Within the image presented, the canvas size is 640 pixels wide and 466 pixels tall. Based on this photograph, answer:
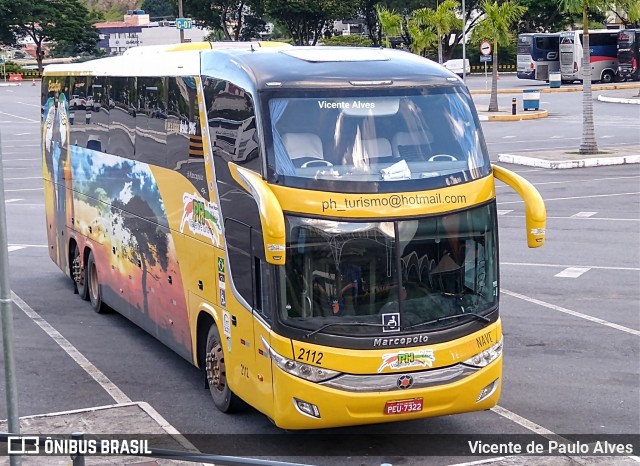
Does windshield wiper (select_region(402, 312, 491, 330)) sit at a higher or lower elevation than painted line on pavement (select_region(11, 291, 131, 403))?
higher

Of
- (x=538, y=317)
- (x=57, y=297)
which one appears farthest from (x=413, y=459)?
(x=57, y=297)

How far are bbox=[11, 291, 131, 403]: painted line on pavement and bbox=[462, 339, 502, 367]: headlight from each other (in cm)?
406

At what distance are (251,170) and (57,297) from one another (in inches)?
345

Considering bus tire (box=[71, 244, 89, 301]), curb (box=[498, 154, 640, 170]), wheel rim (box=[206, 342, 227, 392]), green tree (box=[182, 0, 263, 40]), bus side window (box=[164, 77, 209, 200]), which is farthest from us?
green tree (box=[182, 0, 263, 40])

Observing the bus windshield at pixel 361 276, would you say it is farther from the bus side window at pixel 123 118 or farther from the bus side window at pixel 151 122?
the bus side window at pixel 123 118

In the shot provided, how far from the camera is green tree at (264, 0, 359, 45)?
298 ft

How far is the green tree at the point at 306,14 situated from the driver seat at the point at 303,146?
8186 cm

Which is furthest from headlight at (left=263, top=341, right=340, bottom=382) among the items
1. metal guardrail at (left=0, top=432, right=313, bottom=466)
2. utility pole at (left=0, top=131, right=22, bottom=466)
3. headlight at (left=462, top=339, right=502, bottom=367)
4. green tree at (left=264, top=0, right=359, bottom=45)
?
green tree at (left=264, top=0, right=359, bottom=45)

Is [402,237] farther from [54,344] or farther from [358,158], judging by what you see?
[54,344]

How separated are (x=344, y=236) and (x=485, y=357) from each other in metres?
1.76

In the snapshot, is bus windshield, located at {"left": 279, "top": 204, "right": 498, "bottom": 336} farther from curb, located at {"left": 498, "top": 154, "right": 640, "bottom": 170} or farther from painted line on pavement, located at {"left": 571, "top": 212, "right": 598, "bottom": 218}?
curb, located at {"left": 498, "top": 154, "right": 640, "bottom": 170}

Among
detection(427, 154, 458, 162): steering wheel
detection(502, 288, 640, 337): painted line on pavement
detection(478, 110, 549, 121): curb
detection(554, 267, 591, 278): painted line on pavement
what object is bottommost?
detection(502, 288, 640, 337): painted line on pavement

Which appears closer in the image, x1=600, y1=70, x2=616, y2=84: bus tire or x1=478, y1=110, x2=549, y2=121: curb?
x1=478, y1=110, x2=549, y2=121: curb

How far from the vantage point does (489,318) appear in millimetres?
10023
